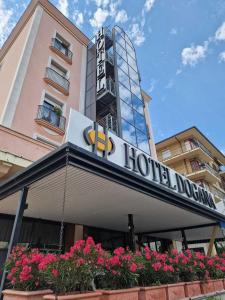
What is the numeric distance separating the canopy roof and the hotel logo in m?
0.41

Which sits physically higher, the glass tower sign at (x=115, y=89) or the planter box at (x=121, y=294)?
the glass tower sign at (x=115, y=89)

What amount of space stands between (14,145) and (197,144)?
24.5 metres

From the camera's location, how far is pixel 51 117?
11.6 metres

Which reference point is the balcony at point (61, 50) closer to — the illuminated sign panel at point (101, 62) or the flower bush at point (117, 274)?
the illuminated sign panel at point (101, 62)

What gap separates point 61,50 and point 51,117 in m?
6.04

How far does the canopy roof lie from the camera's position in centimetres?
418

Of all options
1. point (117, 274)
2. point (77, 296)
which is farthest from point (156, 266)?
point (77, 296)

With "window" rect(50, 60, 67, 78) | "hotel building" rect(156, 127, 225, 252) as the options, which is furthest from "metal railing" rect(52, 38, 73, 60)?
"hotel building" rect(156, 127, 225, 252)

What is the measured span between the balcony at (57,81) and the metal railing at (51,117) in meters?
1.70

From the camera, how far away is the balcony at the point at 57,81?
12.3 metres

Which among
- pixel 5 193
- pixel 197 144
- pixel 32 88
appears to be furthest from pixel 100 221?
pixel 197 144

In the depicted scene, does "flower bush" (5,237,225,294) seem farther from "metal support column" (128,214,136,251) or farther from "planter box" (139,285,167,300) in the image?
"metal support column" (128,214,136,251)

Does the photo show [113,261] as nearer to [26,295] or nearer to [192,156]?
[26,295]

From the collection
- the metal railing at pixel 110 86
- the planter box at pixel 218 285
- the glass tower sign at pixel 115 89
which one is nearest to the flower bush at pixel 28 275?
the planter box at pixel 218 285
